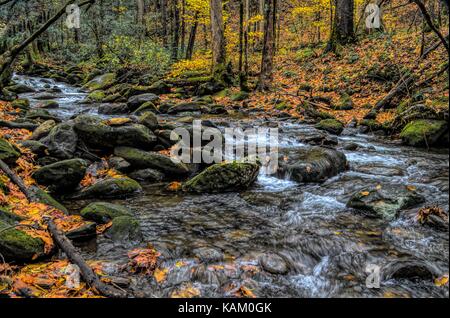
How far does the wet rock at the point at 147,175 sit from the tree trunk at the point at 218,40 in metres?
11.7

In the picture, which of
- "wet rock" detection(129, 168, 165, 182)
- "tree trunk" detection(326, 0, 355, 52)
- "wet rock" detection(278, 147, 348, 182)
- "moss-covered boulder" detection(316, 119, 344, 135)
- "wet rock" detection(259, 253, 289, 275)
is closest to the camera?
"wet rock" detection(259, 253, 289, 275)

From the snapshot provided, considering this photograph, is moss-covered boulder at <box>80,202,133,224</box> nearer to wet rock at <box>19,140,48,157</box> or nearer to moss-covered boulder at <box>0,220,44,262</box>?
moss-covered boulder at <box>0,220,44,262</box>

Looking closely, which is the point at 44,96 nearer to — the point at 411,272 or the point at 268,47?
the point at 268,47

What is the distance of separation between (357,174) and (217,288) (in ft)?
16.1

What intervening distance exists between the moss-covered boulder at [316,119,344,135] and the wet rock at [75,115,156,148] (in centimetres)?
586

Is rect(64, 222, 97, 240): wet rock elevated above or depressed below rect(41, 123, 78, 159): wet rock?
below

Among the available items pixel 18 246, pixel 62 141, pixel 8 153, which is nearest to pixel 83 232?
pixel 18 246

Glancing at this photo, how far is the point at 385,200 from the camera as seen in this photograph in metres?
5.70

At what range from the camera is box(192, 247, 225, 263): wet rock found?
14.5ft

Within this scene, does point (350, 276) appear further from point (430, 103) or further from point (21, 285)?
point (430, 103)

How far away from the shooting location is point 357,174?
24.9 feet

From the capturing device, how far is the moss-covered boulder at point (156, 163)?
7766 millimetres

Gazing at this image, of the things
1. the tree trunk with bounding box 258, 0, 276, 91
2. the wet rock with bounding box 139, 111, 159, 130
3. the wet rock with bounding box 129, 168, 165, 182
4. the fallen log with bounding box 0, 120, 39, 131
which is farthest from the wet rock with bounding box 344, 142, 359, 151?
the fallen log with bounding box 0, 120, 39, 131

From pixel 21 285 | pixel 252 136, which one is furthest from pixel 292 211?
pixel 252 136
